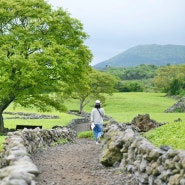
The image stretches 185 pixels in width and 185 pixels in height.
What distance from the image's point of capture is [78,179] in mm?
13758

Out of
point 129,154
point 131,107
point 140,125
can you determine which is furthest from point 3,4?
point 131,107

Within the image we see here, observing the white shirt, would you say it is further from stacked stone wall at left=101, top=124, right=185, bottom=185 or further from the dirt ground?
stacked stone wall at left=101, top=124, right=185, bottom=185

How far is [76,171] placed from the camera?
1528 cm

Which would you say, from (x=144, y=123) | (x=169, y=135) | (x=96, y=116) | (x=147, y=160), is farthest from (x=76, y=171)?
(x=144, y=123)

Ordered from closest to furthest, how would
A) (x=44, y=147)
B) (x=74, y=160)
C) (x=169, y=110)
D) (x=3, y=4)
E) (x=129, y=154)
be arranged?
(x=129, y=154), (x=74, y=160), (x=44, y=147), (x=3, y=4), (x=169, y=110)

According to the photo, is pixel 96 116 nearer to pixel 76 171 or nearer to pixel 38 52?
pixel 76 171

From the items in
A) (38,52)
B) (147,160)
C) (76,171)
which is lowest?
(76,171)

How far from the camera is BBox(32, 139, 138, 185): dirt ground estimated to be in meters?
13.5

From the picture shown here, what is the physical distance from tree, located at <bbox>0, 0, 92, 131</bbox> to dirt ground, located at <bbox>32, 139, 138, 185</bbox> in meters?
17.6

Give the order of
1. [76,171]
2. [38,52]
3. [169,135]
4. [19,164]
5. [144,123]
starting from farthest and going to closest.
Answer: [144,123] → [38,52] → [169,135] → [76,171] → [19,164]

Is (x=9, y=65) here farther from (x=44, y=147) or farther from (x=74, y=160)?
(x=74, y=160)

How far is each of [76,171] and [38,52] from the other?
996 inches

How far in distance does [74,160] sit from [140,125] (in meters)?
24.4

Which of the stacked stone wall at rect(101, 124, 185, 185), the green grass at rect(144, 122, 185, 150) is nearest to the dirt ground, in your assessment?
the stacked stone wall at rect(101, 124, 185, 185)
